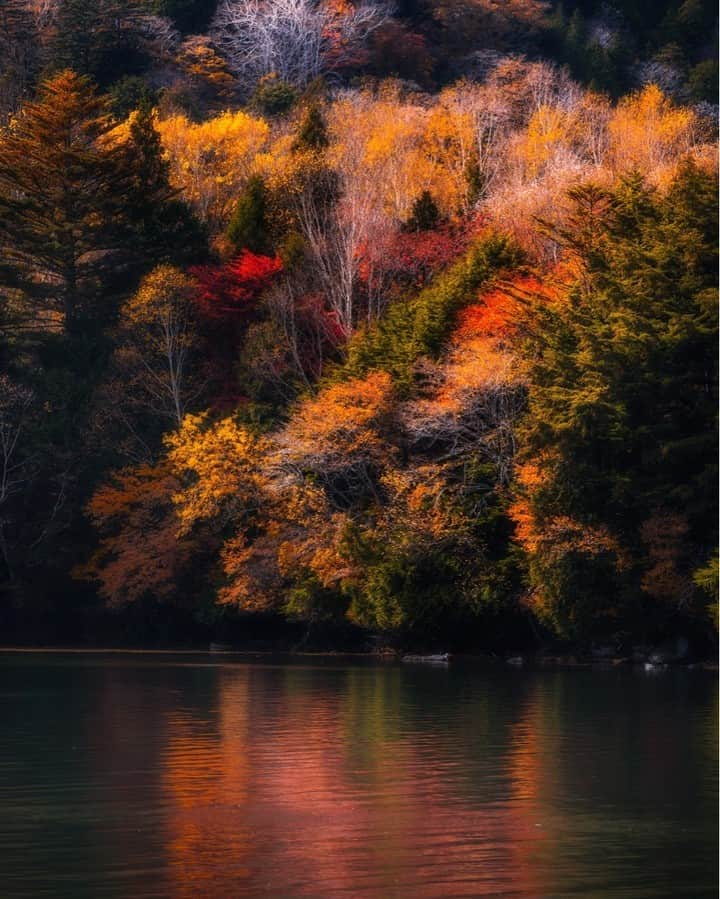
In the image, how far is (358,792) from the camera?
2256cm

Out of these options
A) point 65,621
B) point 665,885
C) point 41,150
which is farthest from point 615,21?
point 665,885

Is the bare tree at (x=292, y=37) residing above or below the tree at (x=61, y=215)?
above

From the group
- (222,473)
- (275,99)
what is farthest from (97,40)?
(222,473)

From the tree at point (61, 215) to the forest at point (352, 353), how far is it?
0.16 meters

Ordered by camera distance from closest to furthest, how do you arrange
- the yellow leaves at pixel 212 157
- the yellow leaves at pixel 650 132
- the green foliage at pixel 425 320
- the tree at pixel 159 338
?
the green foliage at pixel 425 320, the tree at pixel 159 338, the yellow leaves at pixel 650 132, the yellow leaves at pixel 212 157

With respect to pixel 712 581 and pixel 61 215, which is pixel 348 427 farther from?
pixel 61 215

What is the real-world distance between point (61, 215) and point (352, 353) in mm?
22850

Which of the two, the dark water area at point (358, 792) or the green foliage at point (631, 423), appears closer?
the dark water area at point (358, 792)

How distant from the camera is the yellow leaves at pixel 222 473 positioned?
59562 millimetres

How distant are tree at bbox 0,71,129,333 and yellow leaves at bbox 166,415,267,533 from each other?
55.7 feet

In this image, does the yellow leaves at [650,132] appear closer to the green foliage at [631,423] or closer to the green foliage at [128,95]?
the green foliage at [128,95]

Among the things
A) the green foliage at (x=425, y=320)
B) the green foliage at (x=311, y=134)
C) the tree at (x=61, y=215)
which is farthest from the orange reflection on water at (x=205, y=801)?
the green foliage at (x=311, y=134)

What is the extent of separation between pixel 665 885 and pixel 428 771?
8.51 m

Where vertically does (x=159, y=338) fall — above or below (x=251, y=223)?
below
